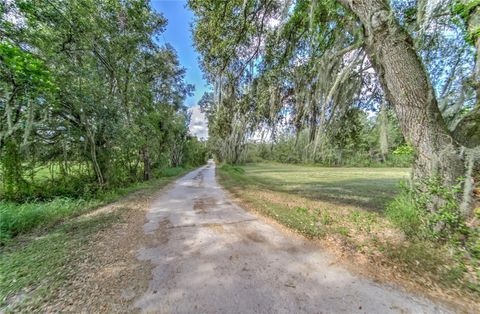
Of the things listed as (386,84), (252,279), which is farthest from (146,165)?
(386,84)

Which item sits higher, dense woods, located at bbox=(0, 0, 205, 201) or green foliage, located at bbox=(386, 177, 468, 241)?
dense woods, located at bbox=(0, 0, 205, 201)

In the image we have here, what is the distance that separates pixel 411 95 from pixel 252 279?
3535mm

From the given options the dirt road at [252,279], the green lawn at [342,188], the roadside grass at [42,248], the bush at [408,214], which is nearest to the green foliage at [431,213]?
the bush at [408,214]

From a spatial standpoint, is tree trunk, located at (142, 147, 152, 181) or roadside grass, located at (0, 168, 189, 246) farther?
tree trunk, located at (142, 147, 152, 181)

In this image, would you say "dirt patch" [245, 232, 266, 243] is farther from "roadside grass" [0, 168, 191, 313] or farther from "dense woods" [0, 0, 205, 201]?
"dense woods" [0, 0, 205, 201]

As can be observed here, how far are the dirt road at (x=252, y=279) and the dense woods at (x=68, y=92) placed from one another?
4313mm

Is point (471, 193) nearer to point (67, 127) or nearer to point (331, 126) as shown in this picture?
point (331, 126)

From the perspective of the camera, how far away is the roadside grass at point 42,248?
6.92ft

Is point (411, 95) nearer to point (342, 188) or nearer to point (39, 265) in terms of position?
point (39, 265)

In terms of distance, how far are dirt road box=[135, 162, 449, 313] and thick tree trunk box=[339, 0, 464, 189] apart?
2.01m

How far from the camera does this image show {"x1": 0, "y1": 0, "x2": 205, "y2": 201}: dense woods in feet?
14.9

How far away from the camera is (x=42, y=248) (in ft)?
10.3

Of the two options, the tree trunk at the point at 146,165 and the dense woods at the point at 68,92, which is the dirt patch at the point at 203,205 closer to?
the dense woods at the point at 68,92

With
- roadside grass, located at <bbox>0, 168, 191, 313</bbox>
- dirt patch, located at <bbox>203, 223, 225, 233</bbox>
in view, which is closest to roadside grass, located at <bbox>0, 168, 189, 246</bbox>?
roadside grass, located at <bbox>0, 168, 191, 313</bbox>
